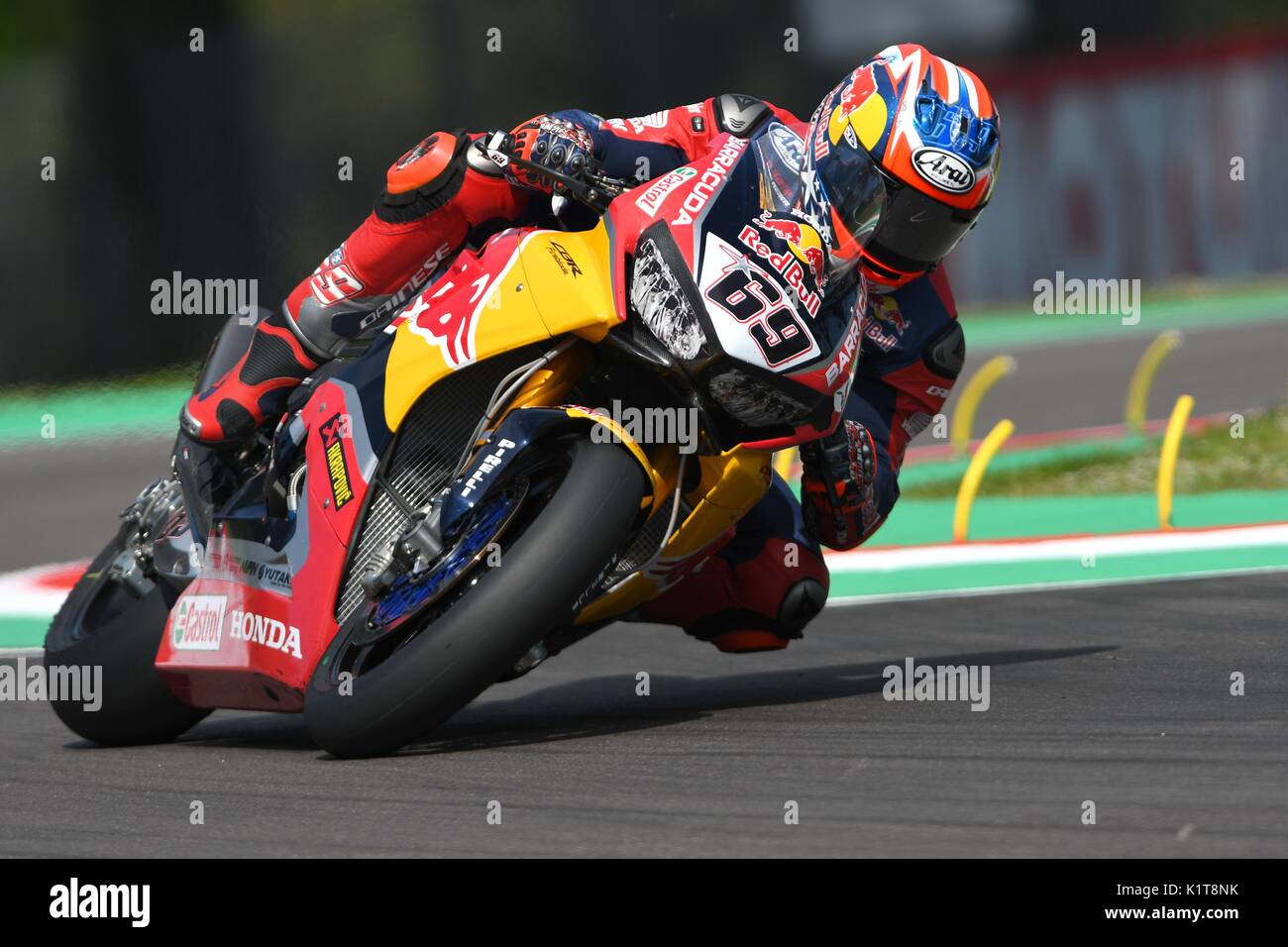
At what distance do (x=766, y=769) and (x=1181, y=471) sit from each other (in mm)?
8765

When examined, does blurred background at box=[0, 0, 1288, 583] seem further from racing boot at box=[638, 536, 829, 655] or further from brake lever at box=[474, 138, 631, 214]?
brake lever at box=[474, 138, 631, 214]

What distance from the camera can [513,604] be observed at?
183 inches

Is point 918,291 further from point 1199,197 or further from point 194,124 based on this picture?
point 1199,197

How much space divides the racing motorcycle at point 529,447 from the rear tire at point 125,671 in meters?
0.50

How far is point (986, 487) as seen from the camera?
1324 centimetres

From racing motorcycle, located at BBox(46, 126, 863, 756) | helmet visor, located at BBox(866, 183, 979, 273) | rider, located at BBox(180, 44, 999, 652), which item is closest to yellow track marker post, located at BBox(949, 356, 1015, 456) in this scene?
rider, located at BBox(180, 44, 999, 652)

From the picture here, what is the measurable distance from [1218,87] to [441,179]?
18942 millimetres

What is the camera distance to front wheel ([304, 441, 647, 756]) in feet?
15.3

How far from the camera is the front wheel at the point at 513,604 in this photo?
183 inches

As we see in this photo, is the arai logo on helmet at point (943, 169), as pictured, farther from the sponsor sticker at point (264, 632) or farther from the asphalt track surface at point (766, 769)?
the sponsor sticker at point (264, 632)

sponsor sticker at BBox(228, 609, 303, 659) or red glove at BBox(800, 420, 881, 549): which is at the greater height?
red glove at BBox(800, 420, 881, 549)

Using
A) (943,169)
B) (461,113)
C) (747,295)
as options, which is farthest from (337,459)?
(461,113)

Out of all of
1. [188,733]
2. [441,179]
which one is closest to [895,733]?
[441,179]

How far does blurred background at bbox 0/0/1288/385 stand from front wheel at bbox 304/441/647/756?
10472 millimetres
